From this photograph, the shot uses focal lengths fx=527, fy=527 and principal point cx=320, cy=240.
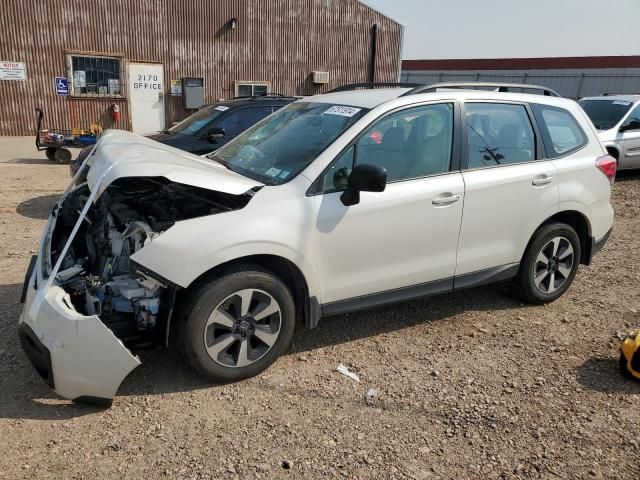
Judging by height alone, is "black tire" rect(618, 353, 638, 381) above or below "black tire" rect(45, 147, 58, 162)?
above

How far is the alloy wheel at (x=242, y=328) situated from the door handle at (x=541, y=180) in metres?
2.35

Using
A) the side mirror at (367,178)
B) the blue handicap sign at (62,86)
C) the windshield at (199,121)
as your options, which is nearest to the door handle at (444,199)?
the side mirror at (367,178)

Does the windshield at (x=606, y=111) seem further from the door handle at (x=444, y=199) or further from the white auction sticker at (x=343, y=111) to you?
the white auction sticker at (x=343, y=111)

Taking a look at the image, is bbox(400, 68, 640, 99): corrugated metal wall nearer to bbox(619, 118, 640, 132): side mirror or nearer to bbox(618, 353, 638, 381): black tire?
bbox(619, 118, 640, 132): side mirror

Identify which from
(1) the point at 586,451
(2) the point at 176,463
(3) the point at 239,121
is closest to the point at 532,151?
(1) the point at 586,451

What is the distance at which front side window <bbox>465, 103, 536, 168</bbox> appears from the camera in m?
4.04

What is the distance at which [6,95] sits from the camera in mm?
16609

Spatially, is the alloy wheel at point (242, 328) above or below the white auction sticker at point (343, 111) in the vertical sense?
below

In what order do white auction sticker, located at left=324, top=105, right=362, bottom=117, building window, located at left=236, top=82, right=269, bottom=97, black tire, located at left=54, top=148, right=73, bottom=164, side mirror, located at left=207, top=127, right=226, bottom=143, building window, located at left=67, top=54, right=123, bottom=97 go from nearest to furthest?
white auction sticker, located at left=324, top=105, right=362, bottom=117
side mirror, located at left=207, top=127, right=226, bottom=143
black tire, located at left=54, top=148, right=73, bottom=164
building window, located at left=67, top=54, right=123, bottom=97
building window, located at left=236, top=82, right=269, bottom=97

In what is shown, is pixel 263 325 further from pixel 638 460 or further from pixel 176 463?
pixel 638 460

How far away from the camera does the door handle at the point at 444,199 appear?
3775 mm

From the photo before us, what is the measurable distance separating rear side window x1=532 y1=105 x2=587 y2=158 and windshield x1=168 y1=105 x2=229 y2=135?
5.10 metres

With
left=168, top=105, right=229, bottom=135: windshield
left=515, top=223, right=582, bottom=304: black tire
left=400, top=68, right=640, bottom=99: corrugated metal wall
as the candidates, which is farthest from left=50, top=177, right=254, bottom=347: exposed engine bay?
left=400, top=68, right=640, bottom=99: corrugated metal wall

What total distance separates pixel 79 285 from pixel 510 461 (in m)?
2.64
